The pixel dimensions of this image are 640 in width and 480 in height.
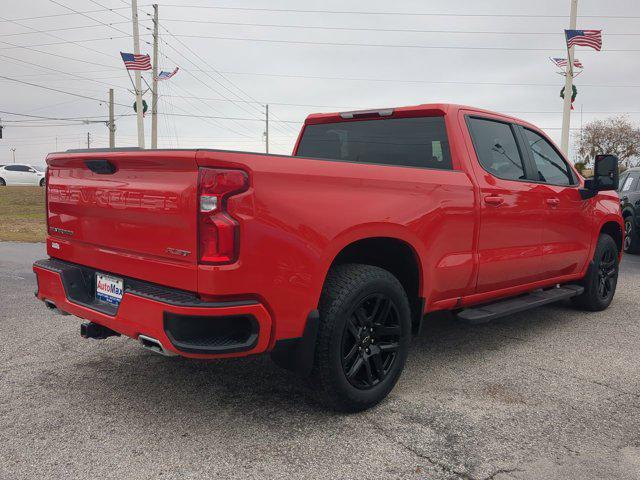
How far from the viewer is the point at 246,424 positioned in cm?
306

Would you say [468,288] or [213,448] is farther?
[468,288]

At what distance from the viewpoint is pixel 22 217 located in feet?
56.9

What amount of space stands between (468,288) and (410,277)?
591 millimetres

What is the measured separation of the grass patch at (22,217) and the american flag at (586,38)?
1783 cm

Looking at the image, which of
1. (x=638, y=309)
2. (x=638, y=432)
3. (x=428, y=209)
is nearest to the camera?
(x=638, y=432)

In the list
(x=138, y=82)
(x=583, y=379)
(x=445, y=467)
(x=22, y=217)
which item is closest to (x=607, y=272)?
(x=583, y=379)

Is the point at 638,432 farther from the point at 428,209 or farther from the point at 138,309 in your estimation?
the point at 138,309

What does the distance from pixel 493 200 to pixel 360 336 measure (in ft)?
5.12

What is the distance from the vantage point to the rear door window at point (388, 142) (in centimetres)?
406

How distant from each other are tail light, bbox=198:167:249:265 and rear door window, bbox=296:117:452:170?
58.0 inches

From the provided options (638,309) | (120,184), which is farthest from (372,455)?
(638,309)

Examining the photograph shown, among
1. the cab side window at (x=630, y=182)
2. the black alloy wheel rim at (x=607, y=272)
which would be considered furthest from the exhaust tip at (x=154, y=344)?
the cab side window at (x=630, y=182)

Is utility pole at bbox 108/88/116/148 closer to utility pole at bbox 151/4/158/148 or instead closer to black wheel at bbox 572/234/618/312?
utility pole at bbox 151/4/158/148

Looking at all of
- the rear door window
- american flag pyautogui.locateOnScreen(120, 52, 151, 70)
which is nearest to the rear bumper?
the rear door window
